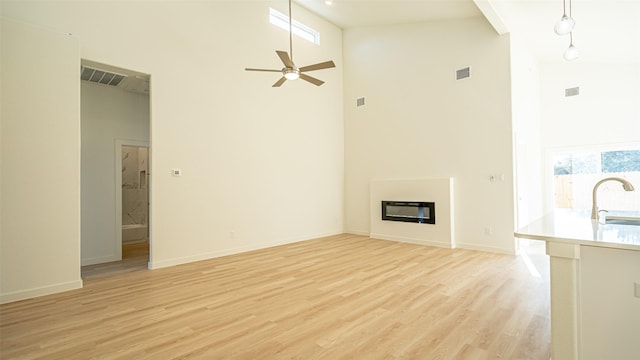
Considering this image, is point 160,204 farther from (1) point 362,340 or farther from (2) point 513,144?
(2) point 513,144

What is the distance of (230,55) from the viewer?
5250 mm

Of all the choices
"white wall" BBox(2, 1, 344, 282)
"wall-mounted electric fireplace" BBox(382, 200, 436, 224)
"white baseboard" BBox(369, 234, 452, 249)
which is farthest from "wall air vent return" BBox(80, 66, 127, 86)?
"white baseboard" BBox(369, 234, 452, 249)

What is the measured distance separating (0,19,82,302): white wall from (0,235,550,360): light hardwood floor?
0.37 m

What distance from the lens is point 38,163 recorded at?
10.8 ft

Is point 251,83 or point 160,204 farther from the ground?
point 251,83

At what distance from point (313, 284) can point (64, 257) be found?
2.90 meters

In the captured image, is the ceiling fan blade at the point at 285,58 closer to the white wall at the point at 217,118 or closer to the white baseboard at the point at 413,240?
the white wall at the point at 217,118

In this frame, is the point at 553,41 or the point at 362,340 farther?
the point at 553,41

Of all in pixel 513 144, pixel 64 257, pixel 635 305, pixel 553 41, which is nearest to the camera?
pixel 635 305

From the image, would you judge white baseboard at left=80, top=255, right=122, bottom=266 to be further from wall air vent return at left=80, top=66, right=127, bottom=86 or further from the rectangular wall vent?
the rectangular wall vent

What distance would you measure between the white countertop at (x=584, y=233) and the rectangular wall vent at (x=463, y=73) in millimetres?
4160

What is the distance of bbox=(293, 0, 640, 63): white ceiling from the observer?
4434 millimetres

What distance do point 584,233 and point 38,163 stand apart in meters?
4.90

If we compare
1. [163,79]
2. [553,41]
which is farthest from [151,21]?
[553,41]
